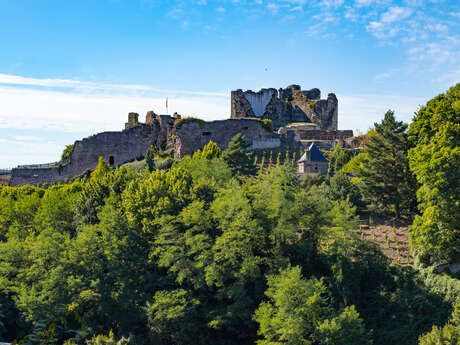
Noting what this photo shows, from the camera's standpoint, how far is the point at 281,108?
73750 mm

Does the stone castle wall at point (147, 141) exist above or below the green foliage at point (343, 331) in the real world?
above

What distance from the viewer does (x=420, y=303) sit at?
2492cm

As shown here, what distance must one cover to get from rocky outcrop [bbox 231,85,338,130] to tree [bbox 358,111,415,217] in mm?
36184

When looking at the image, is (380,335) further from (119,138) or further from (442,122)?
(119,138)

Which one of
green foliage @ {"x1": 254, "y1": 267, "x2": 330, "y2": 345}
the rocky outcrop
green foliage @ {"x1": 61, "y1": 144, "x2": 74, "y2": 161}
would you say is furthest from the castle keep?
green foliage @ {"x1": 254, "y1": 267, "x2": 330, "y2": 345}

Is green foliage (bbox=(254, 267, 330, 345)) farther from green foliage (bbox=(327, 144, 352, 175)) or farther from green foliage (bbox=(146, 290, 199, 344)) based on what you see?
green foliage (bbox=(327, 144, 352, 175))

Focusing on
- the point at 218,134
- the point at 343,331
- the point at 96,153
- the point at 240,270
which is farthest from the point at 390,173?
the point at 96,153

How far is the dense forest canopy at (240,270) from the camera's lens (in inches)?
961

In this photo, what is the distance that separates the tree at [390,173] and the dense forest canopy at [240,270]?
2.95 metres

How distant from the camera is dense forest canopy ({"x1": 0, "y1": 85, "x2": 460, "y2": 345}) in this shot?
24.4m

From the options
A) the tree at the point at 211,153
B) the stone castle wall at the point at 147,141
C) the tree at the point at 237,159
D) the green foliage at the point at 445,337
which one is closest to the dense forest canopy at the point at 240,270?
the green foliage at the point at 445,337

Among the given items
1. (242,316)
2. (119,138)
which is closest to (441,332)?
(242,316)

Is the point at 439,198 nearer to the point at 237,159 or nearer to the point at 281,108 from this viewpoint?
the point at 237,159

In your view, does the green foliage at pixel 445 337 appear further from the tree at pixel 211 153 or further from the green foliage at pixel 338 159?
the green foliage at pixel 338 159
